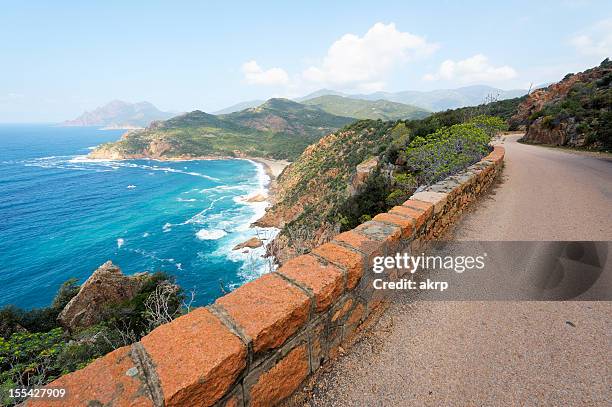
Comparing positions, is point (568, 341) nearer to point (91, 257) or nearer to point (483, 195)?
point (483, 195)

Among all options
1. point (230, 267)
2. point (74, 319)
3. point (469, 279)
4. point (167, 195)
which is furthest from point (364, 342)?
point (167, 195)

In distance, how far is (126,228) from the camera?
4081cm

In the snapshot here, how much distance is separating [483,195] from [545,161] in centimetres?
876

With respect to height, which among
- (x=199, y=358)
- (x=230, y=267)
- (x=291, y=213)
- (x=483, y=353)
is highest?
(x=199, y=358)

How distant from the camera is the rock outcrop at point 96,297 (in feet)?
54.7

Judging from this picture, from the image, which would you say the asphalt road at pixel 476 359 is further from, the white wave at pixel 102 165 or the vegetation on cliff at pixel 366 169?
the white wave at pixel 102 165

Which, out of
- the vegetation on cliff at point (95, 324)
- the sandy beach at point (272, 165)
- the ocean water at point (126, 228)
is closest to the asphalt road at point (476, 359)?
the vegetation on cliff at point (95, 324)

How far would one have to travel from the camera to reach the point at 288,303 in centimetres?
199

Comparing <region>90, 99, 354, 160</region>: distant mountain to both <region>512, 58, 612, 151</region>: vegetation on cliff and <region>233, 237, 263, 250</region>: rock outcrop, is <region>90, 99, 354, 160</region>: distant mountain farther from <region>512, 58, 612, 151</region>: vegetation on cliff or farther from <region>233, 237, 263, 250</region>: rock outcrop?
<region>512, 58, 612, 151</region>: vegetation on cliff

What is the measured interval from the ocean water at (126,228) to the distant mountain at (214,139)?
26.7 meters

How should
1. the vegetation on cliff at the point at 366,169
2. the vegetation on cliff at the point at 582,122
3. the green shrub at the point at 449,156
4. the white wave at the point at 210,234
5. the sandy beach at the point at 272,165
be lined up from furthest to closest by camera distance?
the sandy beach at the point at 272,165, the white wave at the point at 210,234, the vegetation on cliff at the point at 582,122, the vegetation on cliff at the point at 366,169, the green shrub at the point at 449,156

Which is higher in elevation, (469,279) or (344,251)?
(344,251)

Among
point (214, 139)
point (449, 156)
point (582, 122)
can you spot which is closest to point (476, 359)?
point (449, 156)

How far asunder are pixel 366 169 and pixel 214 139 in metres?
104
